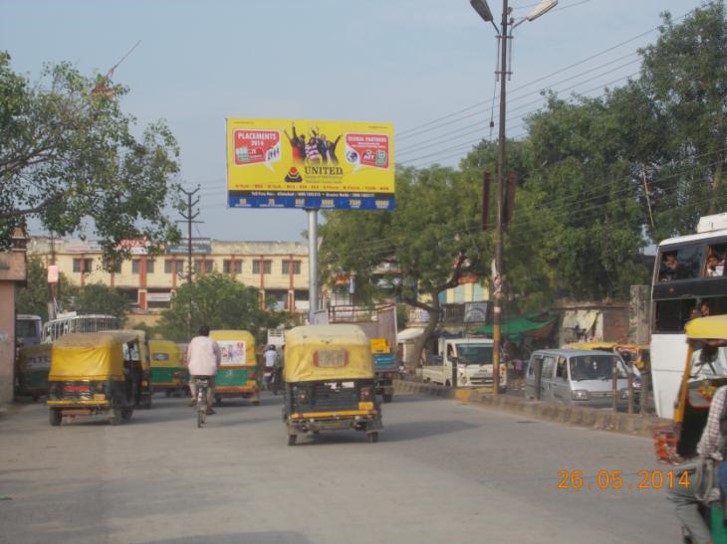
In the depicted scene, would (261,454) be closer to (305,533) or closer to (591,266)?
(305,533)

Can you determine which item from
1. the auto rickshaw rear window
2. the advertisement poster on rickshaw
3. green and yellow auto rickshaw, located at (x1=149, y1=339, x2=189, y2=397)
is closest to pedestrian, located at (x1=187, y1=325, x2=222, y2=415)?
the auto rickshaw rear window

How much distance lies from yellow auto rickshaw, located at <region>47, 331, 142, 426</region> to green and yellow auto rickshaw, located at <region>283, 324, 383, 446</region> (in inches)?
258

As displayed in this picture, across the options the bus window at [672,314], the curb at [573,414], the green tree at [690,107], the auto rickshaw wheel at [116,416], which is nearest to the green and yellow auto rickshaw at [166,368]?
the curb at [573,414]

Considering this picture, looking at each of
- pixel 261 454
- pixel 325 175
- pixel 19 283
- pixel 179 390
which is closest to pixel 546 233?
pixel 325 175

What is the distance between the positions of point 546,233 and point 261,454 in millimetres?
33704

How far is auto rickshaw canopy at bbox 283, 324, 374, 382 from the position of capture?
1803cm

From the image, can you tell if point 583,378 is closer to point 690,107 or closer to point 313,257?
point 313,257

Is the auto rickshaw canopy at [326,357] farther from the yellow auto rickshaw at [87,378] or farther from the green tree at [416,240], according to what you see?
the green tree at [416,240]

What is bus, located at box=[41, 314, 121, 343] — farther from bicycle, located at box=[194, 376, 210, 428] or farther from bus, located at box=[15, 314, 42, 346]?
bicycle, located at box=[194, 376, 210, 428]

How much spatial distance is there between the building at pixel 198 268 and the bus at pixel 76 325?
4372 centimetres

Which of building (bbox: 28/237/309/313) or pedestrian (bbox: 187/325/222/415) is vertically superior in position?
building (bbox: 28/237/309/313)

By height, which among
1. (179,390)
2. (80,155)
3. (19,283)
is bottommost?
(179,390)

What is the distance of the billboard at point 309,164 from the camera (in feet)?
124

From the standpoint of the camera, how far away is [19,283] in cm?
3559
